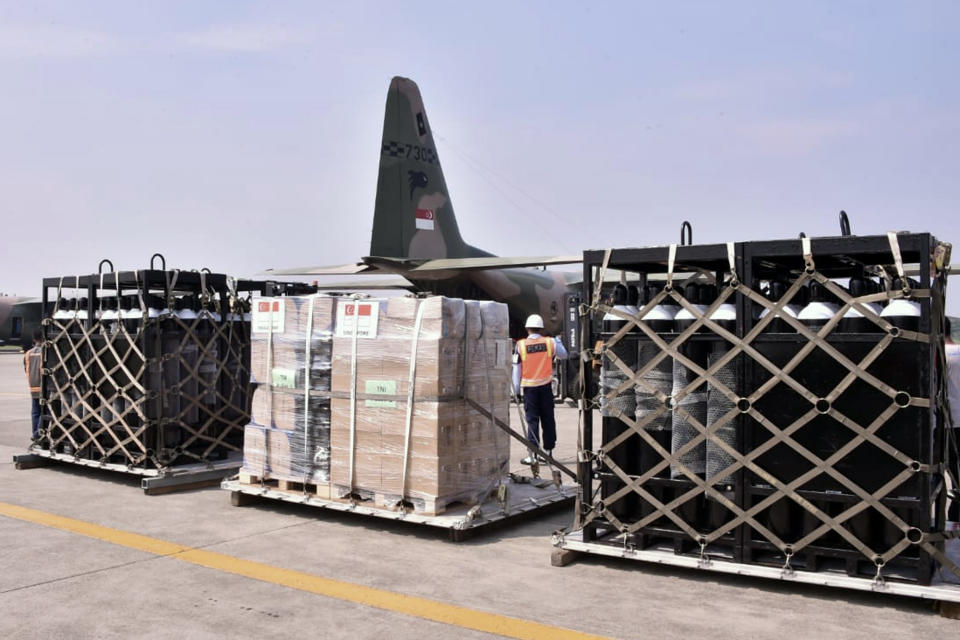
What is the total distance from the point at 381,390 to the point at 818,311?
380cm

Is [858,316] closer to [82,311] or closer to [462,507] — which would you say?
[462,507]

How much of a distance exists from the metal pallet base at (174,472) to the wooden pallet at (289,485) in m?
1.33

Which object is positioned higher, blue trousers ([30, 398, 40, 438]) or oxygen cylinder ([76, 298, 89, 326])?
oxygen cylinder ([76, 298, 89, 326])

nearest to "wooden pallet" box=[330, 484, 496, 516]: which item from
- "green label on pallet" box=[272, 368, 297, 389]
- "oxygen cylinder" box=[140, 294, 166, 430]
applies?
"green label on pallet" box=[272, 368, 297, 389]

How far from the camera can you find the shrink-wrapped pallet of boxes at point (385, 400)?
7492mm

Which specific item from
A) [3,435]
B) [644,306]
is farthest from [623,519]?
[3,435]

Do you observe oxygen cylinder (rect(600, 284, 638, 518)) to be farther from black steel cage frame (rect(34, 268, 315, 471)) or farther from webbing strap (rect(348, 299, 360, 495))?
black steel cage frame (rect(34, 268, 315, 471))

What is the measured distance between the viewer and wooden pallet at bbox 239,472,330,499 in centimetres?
809

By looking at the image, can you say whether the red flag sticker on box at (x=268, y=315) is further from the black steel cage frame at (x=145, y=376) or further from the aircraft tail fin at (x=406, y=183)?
the aircraft tail fin at (x=406, y=183)

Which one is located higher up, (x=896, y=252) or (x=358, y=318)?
(x=896, y=252)

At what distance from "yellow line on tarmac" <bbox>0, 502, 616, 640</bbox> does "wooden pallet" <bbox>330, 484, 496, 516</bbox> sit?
4.38ft

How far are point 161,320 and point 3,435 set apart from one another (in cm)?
696

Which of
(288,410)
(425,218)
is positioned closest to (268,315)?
(288,410)

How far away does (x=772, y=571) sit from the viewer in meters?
5.77
